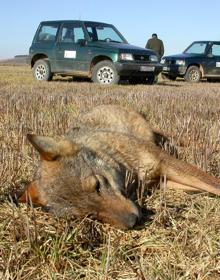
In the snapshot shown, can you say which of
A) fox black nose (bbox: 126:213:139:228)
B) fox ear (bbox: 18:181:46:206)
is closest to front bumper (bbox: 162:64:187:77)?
fox ear (bbox: 18:181:46:206)

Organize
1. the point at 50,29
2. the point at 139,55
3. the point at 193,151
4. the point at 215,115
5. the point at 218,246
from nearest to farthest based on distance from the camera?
1. the point at 218,246
2. the point at 193,151
3. the point at 215,115
4. the point at 139,55
5. the point at 50,29

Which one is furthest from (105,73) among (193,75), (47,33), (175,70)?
(193,75)

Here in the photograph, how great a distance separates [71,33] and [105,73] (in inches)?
89.8

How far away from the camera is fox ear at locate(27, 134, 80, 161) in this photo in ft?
11.7

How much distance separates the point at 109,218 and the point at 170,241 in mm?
440

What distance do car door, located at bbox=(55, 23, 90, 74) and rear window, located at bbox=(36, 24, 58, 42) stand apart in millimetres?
391

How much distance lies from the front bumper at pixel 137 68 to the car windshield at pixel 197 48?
541cm

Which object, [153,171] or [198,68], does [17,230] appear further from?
[198,68]

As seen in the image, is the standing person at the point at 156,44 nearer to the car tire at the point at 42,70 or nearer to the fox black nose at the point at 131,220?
the car tire at the point at 42,70

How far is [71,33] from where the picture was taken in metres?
18.5

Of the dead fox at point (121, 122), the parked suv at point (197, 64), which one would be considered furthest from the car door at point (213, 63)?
the dead fox at point (121, 122)

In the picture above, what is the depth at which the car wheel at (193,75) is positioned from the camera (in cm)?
2280

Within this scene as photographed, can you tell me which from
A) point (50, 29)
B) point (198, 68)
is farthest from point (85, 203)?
point (198, 68)

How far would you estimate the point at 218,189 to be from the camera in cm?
418
